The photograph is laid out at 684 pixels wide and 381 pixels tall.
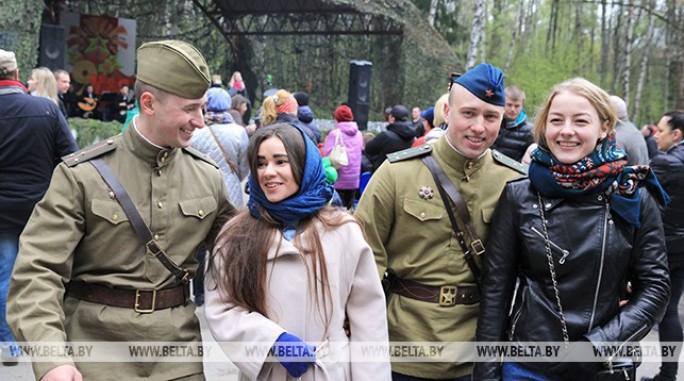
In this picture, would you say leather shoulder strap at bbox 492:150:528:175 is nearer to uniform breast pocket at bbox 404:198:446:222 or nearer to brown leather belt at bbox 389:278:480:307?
uniform breast pocket at bbox 404:198:446:222

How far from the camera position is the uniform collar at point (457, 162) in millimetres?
3295

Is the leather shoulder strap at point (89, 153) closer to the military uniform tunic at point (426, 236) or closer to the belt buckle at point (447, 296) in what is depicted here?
the military uniform tunic at point (426, 236)

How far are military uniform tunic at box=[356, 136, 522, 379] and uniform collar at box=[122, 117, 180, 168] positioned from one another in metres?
0.88

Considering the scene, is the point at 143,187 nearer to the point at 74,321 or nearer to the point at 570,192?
the point at 74,321

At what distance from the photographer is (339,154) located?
9.55m

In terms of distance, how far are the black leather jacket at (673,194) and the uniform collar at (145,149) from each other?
4345 millimetres

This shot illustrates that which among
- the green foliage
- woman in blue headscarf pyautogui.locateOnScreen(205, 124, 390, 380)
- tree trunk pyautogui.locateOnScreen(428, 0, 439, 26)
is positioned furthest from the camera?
tree trunk pyautogui.locateOnScreen(428, 0, 439, 26)

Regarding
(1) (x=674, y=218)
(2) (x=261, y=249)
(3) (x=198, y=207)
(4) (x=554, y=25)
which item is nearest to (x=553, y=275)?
(2) (x=261, y=249)

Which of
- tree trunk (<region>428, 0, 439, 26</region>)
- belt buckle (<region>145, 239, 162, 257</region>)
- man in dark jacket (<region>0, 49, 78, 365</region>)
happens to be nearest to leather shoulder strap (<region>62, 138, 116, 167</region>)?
belt buckle (<region>145, 239, 162, 257</region>)

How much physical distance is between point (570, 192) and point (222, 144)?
14.5ft

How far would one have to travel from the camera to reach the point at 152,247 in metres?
2.79

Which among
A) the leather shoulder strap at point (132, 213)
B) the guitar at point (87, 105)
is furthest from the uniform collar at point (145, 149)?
the guitar at point (87, 105)

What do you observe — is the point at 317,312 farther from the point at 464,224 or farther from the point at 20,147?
the point at 20,147

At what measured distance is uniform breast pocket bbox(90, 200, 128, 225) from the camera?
2721 millimetres
